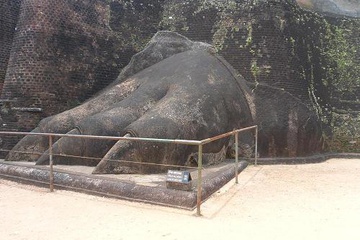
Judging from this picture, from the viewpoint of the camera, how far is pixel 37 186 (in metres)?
6.82

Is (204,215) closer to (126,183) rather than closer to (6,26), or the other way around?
(126,183)

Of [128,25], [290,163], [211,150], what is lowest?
[290,163]

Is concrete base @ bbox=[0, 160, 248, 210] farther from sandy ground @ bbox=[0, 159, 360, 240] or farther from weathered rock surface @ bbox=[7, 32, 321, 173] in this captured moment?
weathered rock surface @ bbox=[7, 32, 321, 173]

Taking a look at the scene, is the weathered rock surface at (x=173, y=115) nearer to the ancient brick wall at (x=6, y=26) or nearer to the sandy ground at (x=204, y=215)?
the sandy ground at (x=204, y=215)

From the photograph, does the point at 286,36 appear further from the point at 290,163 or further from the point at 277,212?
the point at 277,212

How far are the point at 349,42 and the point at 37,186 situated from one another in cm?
1212

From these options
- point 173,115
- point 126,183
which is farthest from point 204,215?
point 173,115

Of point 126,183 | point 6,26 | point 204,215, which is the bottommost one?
point 204,215

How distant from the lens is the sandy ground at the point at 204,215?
425 centimetres

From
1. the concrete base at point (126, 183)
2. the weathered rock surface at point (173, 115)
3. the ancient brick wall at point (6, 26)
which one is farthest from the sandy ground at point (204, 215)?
the ancient brick wall at point (6, 26)

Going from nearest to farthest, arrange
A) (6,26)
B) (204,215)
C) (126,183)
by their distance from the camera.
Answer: (204,215) → (126,183) → (6,26)

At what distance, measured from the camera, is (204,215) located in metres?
4.97

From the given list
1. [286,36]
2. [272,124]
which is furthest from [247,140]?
[286,36]

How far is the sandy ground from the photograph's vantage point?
4254 millimetres
